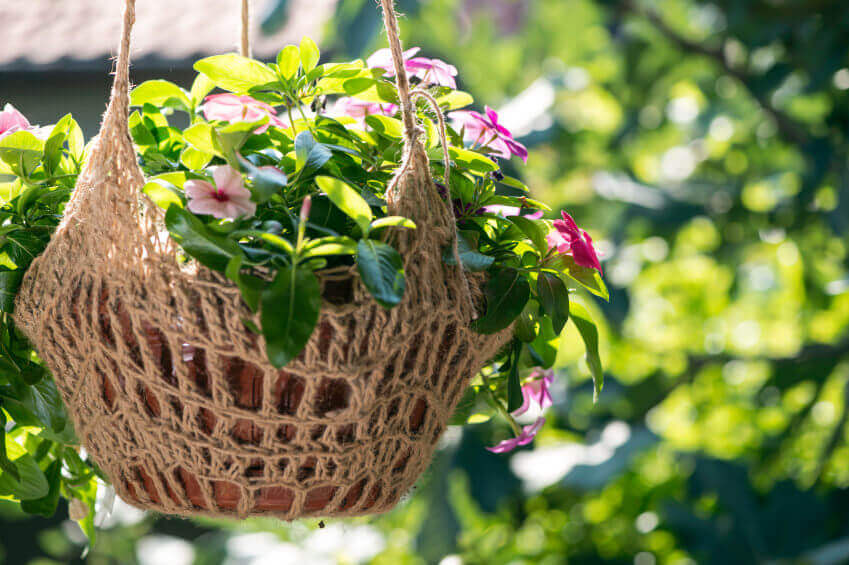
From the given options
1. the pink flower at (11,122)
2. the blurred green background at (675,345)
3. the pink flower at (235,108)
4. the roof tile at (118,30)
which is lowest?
the blurred green background at (675,345)

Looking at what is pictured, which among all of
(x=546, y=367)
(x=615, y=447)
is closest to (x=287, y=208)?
(x=546, y=367)

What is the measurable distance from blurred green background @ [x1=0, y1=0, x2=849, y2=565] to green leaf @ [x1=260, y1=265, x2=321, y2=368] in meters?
1.09

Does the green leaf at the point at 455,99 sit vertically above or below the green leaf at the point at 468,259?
above

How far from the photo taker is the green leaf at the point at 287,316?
0.41 meters

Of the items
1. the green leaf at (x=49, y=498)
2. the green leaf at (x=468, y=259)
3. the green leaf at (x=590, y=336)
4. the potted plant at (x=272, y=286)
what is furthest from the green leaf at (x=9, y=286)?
the green leaf at (x=590, y=336)

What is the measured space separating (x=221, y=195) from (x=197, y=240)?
0.14 feet

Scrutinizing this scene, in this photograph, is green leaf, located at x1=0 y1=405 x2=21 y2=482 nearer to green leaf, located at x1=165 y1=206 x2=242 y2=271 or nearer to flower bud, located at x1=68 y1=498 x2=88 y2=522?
flower bud, located at x1=68 y1=498 x2=88 y2=522

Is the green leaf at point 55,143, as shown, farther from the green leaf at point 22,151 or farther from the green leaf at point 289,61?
the green leaf at point 289,61

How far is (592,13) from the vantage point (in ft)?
11.1

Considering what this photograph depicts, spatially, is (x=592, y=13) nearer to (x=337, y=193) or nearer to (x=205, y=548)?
(x=205, y=548)

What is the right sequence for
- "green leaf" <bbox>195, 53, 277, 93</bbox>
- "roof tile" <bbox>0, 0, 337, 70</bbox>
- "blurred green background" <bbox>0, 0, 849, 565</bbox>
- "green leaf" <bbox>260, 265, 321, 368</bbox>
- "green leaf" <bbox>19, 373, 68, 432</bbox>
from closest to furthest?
1. "green leaf" <bbox>260, 265, 321, 368</bbox>
2. "green leaf" <bbox>195, 53, 277, 93</bbox>
3. "green leaf" <bbox>19, 373, 68, 432</bbox>
4. "roof tile" <bbox>0, 0, 337, 70</bbox>
5. "blurred green background" <bbox>0, 0, 849, 565</bbox>

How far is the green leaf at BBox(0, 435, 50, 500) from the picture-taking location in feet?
2.13

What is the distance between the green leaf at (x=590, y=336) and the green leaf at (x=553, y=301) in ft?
0.18

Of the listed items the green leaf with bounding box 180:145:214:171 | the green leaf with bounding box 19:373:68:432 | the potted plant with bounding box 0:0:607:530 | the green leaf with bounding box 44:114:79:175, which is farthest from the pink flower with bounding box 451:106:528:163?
the green leaf with bounding box 19:373:68:432
